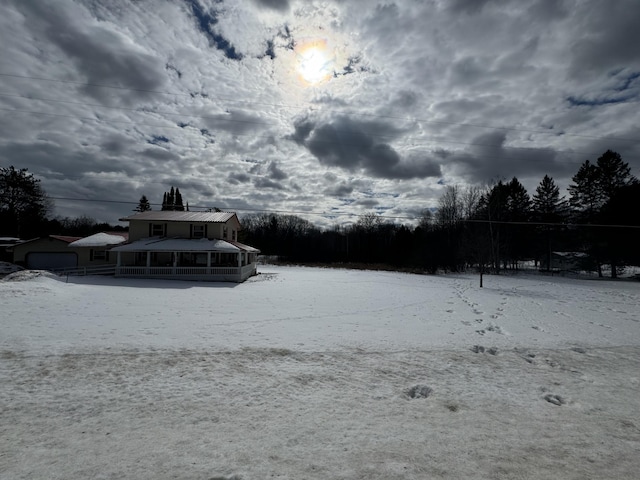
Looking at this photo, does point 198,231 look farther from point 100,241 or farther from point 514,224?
point 514,224

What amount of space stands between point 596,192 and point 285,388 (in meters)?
53.2

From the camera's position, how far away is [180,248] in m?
25.6

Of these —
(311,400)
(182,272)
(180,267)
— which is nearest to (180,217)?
(180,267)

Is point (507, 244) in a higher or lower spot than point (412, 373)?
higher

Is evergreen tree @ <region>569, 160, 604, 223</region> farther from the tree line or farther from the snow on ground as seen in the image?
the snow on ground

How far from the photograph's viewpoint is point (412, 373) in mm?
5844

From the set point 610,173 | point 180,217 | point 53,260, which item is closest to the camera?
point 180,217

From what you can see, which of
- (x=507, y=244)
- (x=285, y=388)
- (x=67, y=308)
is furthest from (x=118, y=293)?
(x=507, y=244)

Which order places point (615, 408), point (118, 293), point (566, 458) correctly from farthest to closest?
point (118, 293), point (615, 408), point (566, 458)

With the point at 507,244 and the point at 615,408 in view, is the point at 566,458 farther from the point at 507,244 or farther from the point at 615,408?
the point at 507,244

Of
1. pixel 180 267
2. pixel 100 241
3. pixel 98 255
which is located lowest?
pixel 180 267

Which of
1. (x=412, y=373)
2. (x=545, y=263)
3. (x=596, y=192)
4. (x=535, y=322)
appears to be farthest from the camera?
(x=545, y=263)

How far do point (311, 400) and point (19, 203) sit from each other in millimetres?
60775

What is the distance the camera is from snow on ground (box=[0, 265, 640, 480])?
318 cm
